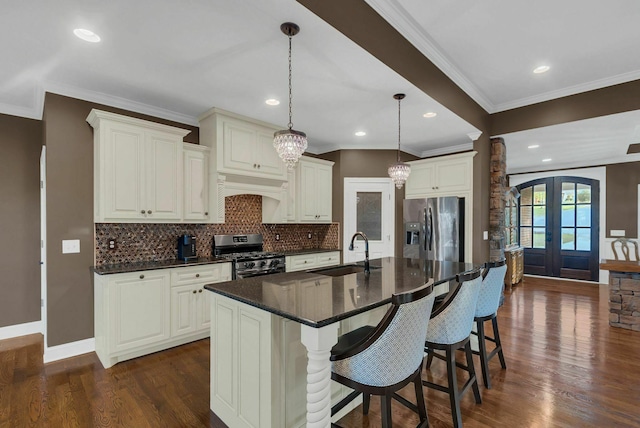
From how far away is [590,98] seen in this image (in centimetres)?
365

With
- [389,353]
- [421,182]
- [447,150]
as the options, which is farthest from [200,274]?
[447,150]

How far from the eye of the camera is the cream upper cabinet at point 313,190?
4.85 metres

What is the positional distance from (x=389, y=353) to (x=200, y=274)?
101 inches

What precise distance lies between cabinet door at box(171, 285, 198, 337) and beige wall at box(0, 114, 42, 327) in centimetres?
202

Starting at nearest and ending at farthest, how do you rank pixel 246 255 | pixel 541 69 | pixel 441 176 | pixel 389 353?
pixel 389 353
pixel 541 69
pixel 246 255
pixel 441 176

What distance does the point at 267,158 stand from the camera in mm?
4176

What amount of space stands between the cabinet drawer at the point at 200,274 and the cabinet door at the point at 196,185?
0.63 meters

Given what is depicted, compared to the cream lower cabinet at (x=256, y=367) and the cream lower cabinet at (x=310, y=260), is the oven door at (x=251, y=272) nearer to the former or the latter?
the cream lower cabinet at (x=310, y=260)

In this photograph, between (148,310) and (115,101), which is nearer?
(148,310)

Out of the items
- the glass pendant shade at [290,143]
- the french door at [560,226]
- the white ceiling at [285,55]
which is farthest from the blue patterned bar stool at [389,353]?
the french door at [560,226]

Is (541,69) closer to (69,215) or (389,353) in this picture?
(389,353)

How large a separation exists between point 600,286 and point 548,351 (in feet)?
15.3

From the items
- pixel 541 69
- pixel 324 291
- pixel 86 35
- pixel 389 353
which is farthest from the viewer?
pixel 541 69

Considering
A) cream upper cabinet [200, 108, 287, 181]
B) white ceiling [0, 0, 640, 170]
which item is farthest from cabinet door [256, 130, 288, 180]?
white ceiling [0, 0, 640, 170]
